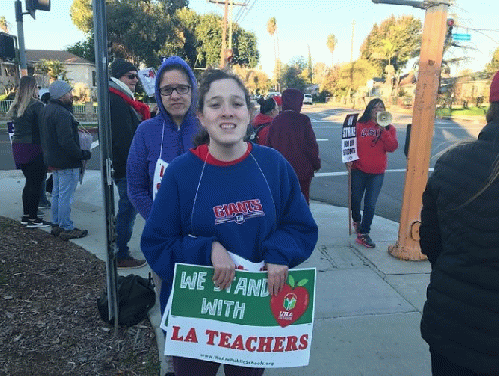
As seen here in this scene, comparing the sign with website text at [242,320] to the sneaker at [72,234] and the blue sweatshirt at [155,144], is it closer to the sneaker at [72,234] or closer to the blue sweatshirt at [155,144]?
the blue sweatshirt at [155,144]

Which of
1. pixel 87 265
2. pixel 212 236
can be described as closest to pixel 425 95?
pixel 212 236

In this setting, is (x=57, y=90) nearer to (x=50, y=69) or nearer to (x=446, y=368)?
(x=446, y=368)

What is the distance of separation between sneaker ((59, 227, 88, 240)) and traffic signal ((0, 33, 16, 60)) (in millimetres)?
4219

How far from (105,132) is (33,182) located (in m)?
3.27

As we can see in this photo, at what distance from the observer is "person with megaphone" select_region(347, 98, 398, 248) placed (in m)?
4.91

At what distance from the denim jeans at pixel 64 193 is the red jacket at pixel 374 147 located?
3391 mm

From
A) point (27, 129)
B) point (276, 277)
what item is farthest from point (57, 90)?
point (276, 277)

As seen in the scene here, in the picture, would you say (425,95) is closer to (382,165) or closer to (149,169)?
(382,165)

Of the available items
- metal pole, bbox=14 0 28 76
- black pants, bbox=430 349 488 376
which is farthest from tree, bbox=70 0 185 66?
black pants, bbox=430 349 488 376

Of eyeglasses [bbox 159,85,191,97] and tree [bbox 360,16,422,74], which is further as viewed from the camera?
tree [bbox 360,16,422,74]

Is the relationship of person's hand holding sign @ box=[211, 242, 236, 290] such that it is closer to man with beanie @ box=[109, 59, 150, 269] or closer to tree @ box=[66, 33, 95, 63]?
man with beanie @ box=[109, 59, 150, 269]

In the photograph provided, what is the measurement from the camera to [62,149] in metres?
4.75

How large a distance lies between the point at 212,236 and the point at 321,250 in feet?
10.9

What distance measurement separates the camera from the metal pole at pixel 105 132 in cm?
247
